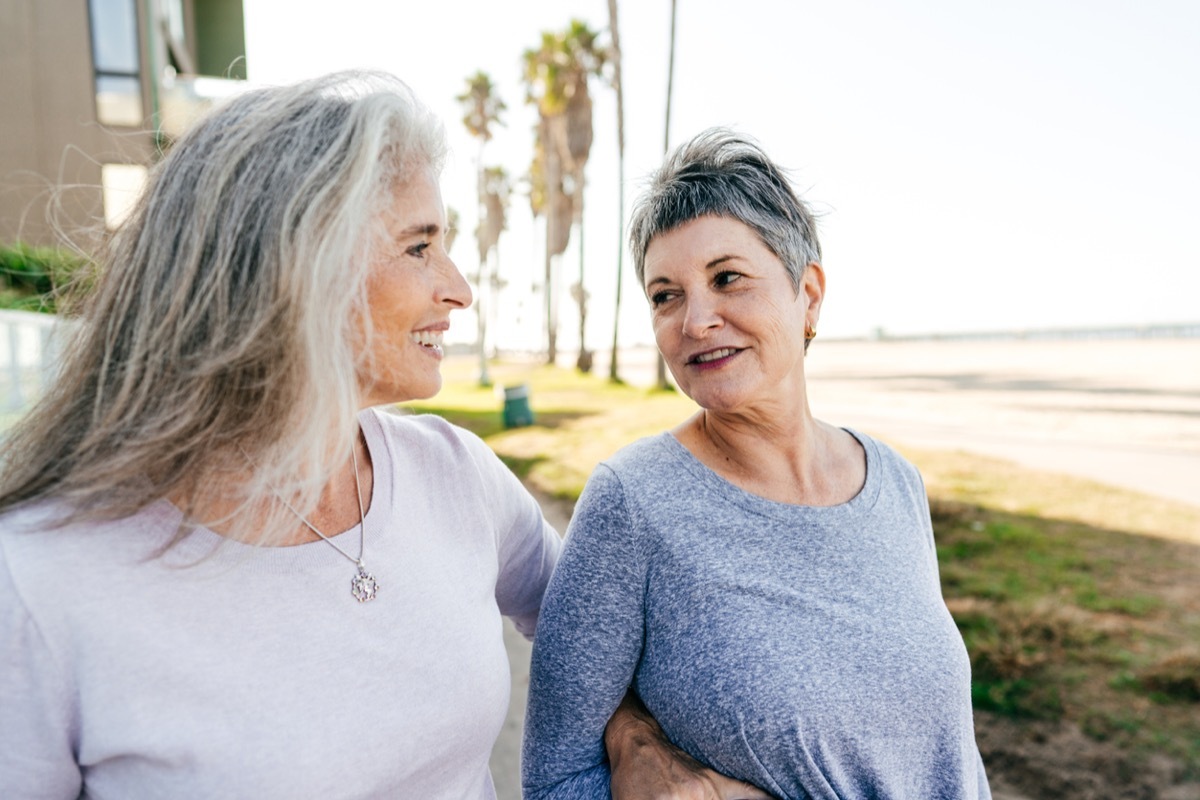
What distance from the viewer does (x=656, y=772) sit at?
169cm

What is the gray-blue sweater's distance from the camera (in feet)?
5.53

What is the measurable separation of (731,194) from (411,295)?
0.82 metres

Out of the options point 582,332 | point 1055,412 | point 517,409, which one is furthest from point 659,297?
point 582,332

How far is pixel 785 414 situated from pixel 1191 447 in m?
12.4

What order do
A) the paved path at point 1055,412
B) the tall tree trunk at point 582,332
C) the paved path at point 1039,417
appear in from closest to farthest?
the paved path at point 1039,417 → the paved path at point 1055,412 → the tall tree trunk at point 582,332

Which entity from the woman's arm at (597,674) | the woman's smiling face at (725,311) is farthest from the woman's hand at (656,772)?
the woman's smiling face at (725,311)

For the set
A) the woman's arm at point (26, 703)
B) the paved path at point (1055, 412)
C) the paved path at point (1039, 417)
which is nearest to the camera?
the woman's arm at point (26, 703)

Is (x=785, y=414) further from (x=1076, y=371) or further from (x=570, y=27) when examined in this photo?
(x=1076, y=371)

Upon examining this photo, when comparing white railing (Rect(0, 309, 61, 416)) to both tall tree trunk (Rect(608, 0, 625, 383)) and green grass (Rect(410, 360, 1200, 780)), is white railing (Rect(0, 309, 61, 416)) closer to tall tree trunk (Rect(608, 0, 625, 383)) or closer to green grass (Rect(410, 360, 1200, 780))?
green grass (Rect(410, 360, 1200, 780))

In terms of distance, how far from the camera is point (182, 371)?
1386mm

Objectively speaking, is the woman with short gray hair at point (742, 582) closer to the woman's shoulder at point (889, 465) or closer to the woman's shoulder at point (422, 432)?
the woman's shoulder at point (889, 465)

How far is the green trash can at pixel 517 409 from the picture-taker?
15672 millimetres

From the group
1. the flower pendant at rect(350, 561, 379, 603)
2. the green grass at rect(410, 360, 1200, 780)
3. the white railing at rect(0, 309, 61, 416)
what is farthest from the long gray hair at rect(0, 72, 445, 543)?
the green grass at rect(410, 360, 1200, 780)

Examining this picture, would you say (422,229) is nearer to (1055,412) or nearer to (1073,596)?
(1073,596)
